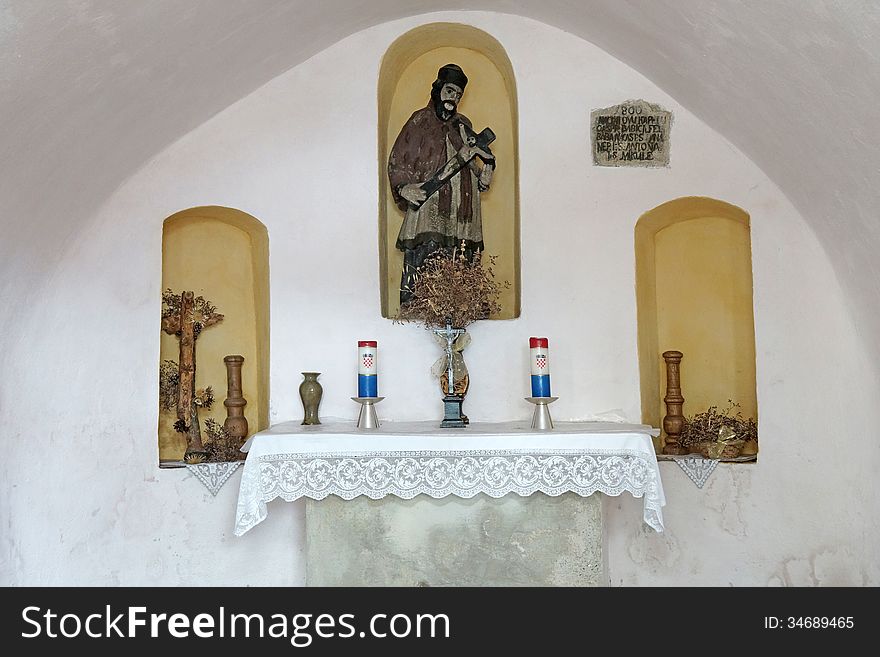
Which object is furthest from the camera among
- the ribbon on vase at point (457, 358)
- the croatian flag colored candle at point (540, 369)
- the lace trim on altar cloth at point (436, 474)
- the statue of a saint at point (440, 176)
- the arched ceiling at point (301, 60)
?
the statue of a saint at point (440, 176)

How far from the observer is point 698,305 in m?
4.73

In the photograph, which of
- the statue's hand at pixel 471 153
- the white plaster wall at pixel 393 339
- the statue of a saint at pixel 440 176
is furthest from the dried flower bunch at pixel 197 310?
the statue's hand at pixel 471 153

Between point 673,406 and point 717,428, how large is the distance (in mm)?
236

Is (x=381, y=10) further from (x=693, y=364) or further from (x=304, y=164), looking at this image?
(x=693, y=364)

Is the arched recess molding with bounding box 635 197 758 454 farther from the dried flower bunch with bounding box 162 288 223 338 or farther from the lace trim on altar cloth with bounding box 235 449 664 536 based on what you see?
the dried flower bunch with bounding box 162 288 223 338

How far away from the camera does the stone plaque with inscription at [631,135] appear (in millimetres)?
4527

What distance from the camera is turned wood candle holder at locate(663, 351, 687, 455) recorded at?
4504mm

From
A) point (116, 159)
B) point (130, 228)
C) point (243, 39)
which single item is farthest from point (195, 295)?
point (243, 39)

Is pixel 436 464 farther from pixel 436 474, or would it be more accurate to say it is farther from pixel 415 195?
Answer: pixel 415 195

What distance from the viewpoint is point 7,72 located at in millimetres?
2939

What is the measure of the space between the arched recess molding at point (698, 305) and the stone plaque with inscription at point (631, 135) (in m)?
0.29

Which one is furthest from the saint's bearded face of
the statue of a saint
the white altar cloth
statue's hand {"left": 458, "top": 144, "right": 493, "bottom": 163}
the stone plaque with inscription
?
the white altar cloth

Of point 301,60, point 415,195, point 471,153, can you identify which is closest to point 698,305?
point 471,153

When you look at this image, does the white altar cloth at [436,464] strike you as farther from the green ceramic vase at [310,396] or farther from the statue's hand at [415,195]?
the statue's hand at [415,195]
